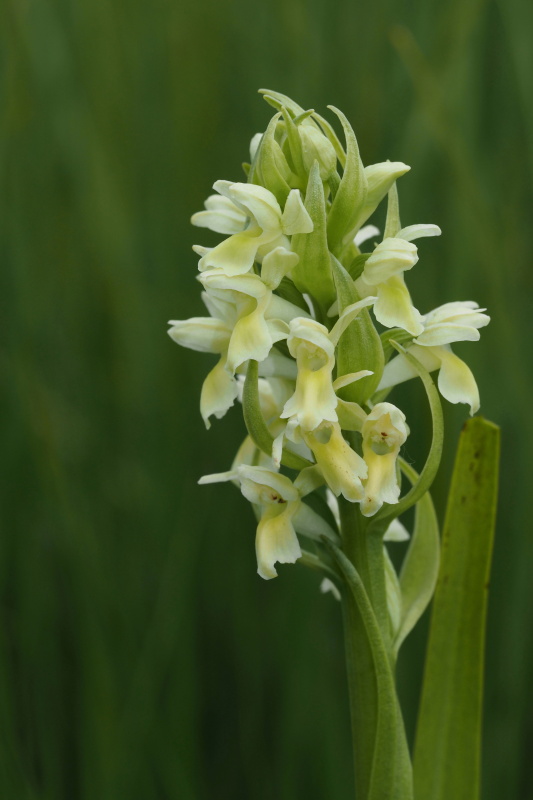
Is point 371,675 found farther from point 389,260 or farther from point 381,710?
point 389,260

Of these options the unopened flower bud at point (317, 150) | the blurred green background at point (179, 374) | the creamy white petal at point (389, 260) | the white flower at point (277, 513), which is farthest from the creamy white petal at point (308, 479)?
the blurred green background at point (179, 374)

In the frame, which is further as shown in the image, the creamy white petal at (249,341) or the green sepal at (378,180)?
the green sepal at (378,180)

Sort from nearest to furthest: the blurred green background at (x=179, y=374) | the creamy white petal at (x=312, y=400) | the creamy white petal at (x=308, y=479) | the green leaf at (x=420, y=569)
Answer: the creamy white petal at (x=312, y=400), the creamy white petal at (x=308, y=479), the green leaf at (x=420, y=569), the blurred green background at (x=179, y=374)

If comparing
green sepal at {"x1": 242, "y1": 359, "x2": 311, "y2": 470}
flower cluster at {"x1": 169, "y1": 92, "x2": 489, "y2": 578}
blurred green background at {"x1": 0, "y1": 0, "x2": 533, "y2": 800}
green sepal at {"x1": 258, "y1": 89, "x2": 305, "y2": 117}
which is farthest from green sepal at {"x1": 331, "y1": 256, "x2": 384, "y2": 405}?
blurred green background at {"x1": 0, "y1": 0, "x2": 533, "y2": 800}

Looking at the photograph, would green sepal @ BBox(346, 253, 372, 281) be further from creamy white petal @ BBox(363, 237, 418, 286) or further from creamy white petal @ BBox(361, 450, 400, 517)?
creamy white petal @ BBox(361, 450, 400, 517)

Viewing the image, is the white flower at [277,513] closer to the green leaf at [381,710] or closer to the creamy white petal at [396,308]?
the green leaf at [381,710]

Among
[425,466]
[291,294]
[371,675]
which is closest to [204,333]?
[291,294]
